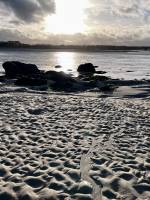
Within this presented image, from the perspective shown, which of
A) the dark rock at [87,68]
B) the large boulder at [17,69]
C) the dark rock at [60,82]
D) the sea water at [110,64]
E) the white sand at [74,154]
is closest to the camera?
the white sand at [74,154]

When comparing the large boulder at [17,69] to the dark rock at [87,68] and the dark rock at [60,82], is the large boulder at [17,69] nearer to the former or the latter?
the dark rock at [60,82]

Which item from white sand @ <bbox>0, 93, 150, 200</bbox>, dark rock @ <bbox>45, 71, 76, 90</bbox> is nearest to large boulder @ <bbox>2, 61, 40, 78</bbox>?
dark rock @ <bbox>45, 71, 76, 90</bbox>

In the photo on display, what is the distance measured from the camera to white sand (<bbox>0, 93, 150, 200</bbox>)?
7.79 m

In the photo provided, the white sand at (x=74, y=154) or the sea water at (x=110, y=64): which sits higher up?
the white sand at (x=74, y=154)

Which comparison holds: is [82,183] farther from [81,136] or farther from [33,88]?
[33,88]

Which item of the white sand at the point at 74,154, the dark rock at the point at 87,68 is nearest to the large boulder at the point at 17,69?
the dark rock at the point at 87,68

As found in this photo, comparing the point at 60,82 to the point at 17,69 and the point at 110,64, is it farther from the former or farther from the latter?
the point at 110,64

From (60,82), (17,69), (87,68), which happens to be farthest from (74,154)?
(87,68)

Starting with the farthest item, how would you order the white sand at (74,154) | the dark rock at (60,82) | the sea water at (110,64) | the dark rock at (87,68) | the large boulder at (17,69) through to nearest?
the dark rock at (87,68)
the sea water at (110,64)
the large boulder at (17,69)
the dark rock at (60,82)
the white sand at (74,154)

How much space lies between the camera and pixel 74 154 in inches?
405

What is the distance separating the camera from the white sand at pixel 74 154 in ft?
25.6

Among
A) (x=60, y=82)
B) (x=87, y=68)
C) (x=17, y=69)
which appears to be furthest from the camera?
(x=87, y=68)

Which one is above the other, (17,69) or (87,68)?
(17,69)

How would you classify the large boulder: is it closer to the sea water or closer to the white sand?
the sea water
